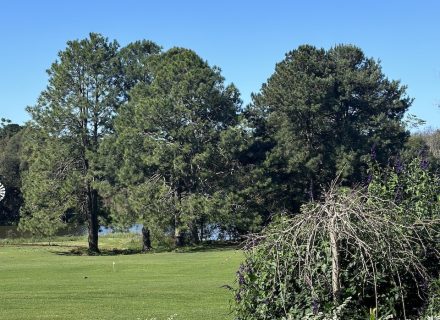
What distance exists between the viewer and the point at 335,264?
6312mm

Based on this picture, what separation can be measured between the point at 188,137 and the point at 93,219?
10.1m

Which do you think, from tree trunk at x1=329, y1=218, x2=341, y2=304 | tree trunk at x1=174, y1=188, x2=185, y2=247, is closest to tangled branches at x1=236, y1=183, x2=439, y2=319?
tree trunk at x1=329, y1=218, x2=341, y2=304

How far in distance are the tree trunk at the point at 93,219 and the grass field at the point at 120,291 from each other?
13841 millimetres

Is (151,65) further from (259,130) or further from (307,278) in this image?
(307,278)

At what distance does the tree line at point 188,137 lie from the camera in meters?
39.7

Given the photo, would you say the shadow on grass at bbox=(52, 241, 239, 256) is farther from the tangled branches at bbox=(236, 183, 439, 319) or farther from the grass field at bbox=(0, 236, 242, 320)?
the tangled branches at bbox=(236, 183, 439, 319)

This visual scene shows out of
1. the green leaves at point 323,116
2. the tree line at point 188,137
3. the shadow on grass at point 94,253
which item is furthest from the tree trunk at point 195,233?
the green leaves at point 323,116

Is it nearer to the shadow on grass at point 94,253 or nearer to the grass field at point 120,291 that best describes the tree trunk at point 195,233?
the shadow on grass at point 94,253

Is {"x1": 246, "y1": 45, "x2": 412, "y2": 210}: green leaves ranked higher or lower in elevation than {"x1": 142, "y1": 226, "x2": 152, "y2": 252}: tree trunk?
higher

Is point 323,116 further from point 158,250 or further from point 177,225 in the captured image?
point 158,250

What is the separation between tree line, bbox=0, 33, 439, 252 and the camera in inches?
1561

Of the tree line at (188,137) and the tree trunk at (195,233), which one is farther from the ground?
the tree line at (188,137)

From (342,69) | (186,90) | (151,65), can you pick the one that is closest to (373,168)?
(186,90)

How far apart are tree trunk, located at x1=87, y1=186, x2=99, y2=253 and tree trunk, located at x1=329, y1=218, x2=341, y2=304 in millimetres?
37877
